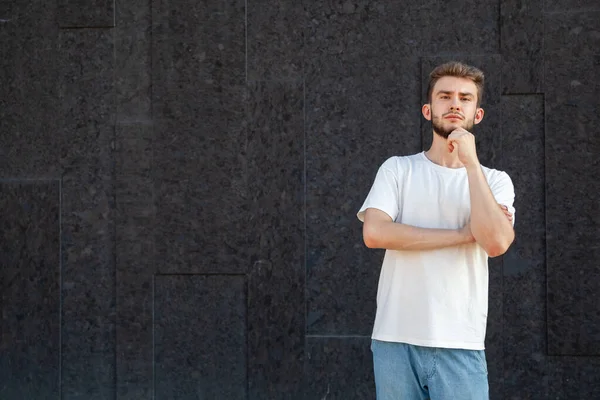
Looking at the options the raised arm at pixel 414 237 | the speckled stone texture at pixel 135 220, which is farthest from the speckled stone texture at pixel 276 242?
the raised arm at pixel 414 237

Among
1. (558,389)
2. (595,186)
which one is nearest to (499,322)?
(558,389)

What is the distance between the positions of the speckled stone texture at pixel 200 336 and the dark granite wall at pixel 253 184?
0.03 feet

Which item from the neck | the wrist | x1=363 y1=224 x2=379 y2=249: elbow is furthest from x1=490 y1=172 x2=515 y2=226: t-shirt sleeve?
x1=363 y1=224 x2=379 y2=249: elbow

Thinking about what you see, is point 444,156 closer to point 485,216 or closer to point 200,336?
point 485,216

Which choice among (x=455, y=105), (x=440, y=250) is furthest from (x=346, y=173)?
(x=440, y=250)

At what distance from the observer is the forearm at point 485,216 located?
3.62 meters

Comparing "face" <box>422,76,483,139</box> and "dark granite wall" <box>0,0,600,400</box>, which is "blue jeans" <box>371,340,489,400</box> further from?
"dark granite wall" <box>0,0,600,400</box>

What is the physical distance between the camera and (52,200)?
6004 mm

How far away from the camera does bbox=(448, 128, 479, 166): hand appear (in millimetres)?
3689

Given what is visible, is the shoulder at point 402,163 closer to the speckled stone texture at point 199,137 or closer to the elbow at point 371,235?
the elbow at point 371,235

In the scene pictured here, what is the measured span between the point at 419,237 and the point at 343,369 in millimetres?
2263

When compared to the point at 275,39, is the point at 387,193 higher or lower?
lower

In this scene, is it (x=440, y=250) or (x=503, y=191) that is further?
(x=503, y=191)

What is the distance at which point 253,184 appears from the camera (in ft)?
19.1
